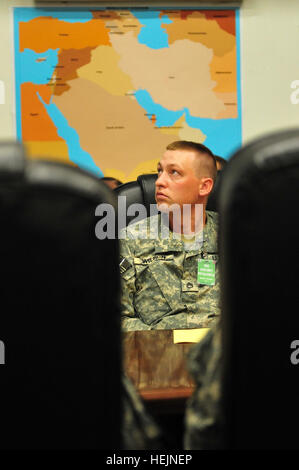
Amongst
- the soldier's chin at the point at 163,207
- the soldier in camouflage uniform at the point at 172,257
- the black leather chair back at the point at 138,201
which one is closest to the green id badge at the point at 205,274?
the soldier in camouflage uniform at the point at 172,257

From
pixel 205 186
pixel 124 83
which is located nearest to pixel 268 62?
pixel 124 83

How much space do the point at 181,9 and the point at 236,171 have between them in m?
2.90

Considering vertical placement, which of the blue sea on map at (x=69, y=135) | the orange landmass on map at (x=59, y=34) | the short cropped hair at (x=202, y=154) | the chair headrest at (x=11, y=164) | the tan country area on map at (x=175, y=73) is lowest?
the chair headrest at (x=11, y=164)

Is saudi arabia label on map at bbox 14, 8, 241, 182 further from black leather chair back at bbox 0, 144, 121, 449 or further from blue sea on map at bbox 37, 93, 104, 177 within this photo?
black leather chair back at bbox 0, 144, 121, 449

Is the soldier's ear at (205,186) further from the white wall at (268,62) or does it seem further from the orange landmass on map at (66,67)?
the orange landmass on map at (66,67)

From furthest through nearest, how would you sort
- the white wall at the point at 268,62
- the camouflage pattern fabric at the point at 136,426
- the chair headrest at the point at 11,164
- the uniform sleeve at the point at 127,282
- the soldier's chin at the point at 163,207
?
the white wall at the point at 268,62, the soldier's chin at the point at 163,207, the uniform sleeve at the point at 127,282, the camouflage pattern fabric at the point at 136,426, the chair headrest at the point at 11,164

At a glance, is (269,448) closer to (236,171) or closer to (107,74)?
(236,171)

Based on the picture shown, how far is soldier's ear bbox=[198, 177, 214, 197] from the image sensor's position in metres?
2.30

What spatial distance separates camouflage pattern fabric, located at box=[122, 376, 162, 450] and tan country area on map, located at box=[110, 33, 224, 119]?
8.94 ft

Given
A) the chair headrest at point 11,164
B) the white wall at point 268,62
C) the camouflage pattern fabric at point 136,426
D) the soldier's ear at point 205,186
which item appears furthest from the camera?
the white wall at point 268,62

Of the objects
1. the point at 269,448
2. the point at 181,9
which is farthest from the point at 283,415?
the point at 181,9

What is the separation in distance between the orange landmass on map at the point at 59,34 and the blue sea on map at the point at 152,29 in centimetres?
23

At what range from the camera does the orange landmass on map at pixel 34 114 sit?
10.4 feet

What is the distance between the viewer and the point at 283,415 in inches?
27.1
